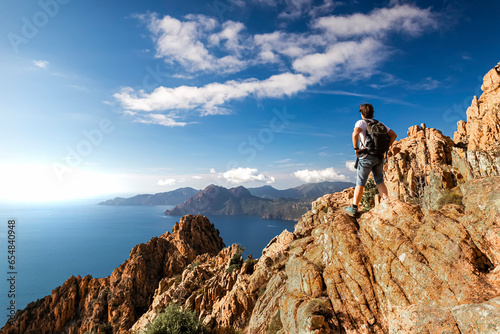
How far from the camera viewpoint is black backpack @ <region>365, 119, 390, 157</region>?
845cm

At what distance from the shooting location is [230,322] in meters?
20.7

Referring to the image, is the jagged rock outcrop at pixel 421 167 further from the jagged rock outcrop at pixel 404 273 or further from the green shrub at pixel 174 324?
the green shrub at pixel 174 324

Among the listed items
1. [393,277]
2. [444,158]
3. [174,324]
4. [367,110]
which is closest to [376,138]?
[367,110]

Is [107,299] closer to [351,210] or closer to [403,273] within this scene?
[351,210]

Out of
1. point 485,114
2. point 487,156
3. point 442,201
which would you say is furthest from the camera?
point 485,114

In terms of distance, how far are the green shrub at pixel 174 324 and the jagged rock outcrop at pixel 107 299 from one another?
39.9 meters

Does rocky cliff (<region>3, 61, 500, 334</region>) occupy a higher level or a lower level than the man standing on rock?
lower

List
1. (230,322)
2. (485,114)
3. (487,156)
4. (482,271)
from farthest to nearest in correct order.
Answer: (485,114), (487,156), (230,322), (482,271)

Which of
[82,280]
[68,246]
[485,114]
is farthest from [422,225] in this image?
[68,246]

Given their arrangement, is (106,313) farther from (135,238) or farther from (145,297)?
(135,238)

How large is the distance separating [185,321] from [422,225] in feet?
54.0

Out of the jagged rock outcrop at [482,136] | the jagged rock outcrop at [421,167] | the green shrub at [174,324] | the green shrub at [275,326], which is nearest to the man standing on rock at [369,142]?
the green shrub at [275,326]

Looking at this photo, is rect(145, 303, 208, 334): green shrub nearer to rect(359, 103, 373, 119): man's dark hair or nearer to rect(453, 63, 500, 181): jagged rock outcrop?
rect(359, 103, 373, 119): man's dark hair

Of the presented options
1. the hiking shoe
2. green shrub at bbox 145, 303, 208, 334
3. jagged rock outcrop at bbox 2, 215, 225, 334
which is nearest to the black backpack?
the hiking shoe
